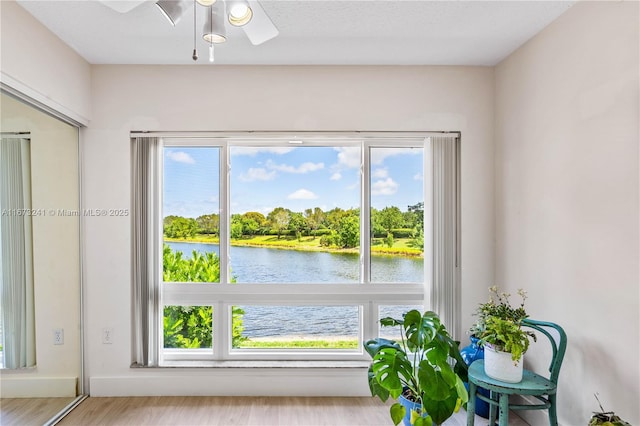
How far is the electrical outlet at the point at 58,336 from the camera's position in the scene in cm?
242

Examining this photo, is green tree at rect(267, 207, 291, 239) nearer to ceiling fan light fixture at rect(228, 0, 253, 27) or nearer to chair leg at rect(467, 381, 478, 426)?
ceiling fan light fixture at rect(228, 0, 253, 27)

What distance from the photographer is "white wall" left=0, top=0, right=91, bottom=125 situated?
1.93 metres

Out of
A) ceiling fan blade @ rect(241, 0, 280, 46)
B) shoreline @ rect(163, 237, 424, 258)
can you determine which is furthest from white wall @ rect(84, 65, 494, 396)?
ceiling fan blade @ rect(241, 0, 280, 46)

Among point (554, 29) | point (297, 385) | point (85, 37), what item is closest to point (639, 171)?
point (554, 29)

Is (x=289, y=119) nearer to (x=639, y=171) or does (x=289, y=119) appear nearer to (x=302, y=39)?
(x=302, y=39)

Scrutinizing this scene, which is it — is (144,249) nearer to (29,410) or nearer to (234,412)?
(29,410)

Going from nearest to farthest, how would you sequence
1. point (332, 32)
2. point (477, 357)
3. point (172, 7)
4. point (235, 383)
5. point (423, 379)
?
point (172, 7) < point (423, 379) < point (332, 32) < point (477, 357) < point (235, 383)

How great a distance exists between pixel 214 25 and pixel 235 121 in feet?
4.04

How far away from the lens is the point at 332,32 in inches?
88.8

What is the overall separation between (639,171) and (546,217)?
65cm

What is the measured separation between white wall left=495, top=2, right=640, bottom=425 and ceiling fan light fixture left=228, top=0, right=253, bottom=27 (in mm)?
1768

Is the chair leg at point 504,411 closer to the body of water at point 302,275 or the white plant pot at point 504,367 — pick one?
the white plant pot at point 504,367

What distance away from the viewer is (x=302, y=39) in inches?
92.1

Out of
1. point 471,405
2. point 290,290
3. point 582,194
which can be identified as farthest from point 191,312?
point 582,194
